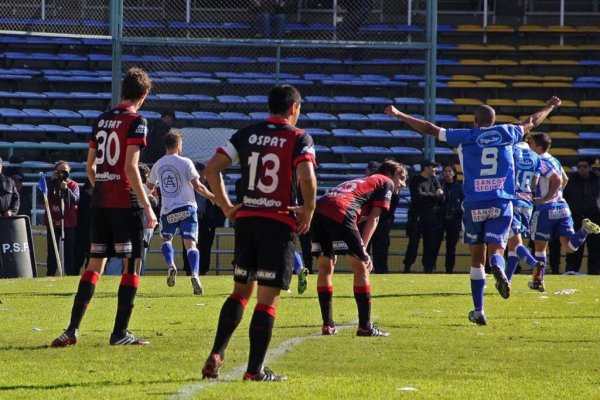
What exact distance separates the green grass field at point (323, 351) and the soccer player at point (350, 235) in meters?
0.26

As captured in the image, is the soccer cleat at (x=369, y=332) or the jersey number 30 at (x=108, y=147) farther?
the soccer cleat at (x=369, y=332)

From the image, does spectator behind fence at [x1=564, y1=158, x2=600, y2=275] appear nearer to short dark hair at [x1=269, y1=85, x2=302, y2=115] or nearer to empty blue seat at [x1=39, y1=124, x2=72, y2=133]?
empty blue seat at [x1=39, y1=124, x2=72, y2=133]

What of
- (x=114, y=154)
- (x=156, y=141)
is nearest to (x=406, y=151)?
(x=156, y=141)

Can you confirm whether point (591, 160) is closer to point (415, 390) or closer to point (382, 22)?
point (382, 22)

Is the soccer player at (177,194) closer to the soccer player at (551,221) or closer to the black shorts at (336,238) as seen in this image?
the black shorts at (336,238)

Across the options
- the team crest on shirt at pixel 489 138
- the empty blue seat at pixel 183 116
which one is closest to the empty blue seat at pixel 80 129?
the empty blue seat at pixel 183 116

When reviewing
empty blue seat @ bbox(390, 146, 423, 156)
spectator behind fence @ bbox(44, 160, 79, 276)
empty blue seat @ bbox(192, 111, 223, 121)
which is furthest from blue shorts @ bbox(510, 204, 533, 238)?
empty blue seat @ bbox(192, 111, 223, 121)

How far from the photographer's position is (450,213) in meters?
22.5

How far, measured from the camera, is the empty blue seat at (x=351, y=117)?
84.9ft

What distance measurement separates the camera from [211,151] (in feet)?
74.4

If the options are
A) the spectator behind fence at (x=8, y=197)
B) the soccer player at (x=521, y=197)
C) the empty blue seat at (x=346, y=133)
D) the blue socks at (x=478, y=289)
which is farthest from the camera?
the empty blue seat at (x=346, y=133)

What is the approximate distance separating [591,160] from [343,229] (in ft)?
46.8

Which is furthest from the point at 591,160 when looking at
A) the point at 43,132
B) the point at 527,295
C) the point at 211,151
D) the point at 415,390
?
the point at 415,390

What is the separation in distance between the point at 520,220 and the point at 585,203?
23.1 ft
